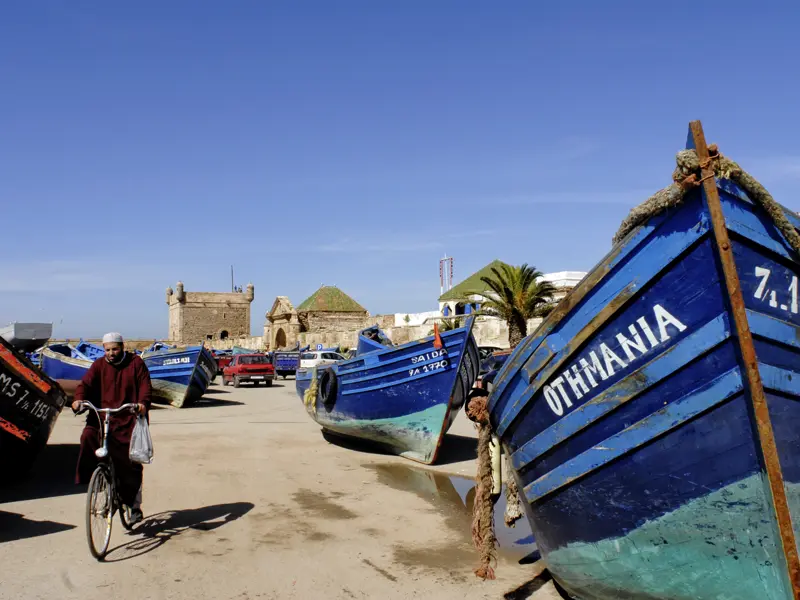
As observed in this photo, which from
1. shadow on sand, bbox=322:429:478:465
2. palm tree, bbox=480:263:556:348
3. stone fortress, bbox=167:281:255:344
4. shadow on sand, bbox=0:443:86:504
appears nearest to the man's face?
shadow on sand, bbox=0:443:86:504

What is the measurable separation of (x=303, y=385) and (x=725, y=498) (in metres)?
10.8

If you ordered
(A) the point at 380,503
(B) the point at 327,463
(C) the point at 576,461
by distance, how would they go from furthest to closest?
1. (B) the point at 327,463
2. (A) the point at 380,503
3. (C) the point at 576,461

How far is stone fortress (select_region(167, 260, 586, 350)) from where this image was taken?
31.6 meters

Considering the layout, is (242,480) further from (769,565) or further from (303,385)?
(769,565)

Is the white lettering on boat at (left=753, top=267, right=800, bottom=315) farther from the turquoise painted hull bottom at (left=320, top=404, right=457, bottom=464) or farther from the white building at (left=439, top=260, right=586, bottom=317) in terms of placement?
the white building at (left=439, top=260, right=586, bottom=317)

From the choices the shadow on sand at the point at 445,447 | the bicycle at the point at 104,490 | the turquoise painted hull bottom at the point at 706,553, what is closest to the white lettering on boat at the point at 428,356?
the shadow on sand at the point at 445,447

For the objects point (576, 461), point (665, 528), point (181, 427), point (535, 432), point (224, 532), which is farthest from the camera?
point (181, 427)

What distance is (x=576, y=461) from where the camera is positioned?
4.04 m

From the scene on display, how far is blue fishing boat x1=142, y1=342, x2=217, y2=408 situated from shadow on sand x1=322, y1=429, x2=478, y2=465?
6720mm

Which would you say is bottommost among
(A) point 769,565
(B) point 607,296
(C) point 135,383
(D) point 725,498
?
(A) point 769,565

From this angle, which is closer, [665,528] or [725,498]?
[725,498]

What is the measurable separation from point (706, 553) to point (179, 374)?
16325mm

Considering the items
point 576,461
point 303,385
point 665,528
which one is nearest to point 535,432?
point 576,461

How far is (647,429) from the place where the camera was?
364 cm
